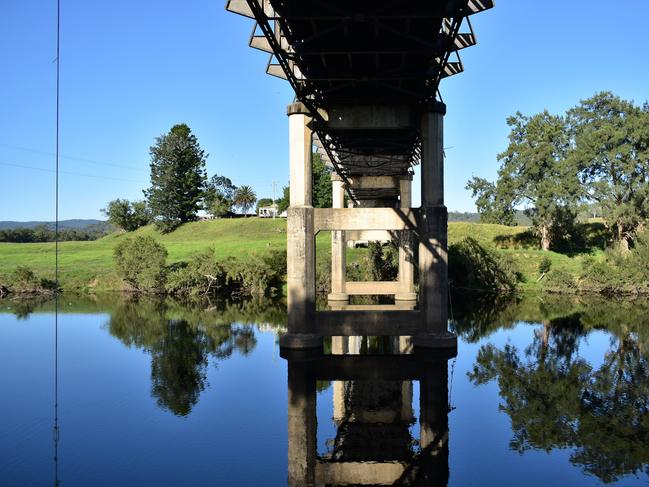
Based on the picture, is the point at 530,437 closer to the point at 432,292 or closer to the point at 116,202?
the point at 432,292

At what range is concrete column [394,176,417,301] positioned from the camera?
140 ft

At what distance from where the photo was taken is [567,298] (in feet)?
158

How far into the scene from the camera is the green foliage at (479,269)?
170 feet

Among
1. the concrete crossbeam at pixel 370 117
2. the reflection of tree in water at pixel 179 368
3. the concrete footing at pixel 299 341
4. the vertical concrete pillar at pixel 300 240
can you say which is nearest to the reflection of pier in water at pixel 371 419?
the concrete footing at pixel 299 341

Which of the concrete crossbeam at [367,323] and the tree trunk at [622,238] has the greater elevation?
the tree trunk at [622,238]

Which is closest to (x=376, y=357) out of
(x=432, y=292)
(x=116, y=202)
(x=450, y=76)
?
(x=432, y=292)

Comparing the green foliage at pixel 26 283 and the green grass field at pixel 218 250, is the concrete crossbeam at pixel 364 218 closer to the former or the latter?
the green grass field at pixel 218 250

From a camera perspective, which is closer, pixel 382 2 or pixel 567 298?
pixel 382 2

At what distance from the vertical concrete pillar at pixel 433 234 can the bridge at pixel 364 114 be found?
4cm

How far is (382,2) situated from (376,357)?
13.5m

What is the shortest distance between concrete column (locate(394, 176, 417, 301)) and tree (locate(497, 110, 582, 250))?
17739mm

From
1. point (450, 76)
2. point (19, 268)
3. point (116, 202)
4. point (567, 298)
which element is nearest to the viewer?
point (450, 76)

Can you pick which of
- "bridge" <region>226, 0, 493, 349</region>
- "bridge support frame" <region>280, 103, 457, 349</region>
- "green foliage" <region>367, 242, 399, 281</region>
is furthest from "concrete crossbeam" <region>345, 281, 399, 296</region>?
"bridge support frame" <region>280, 103, 457, 349</region>

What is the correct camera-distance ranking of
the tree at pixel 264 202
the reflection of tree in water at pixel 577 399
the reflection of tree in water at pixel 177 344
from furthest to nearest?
the tree at pixel 264 202 → the reflection of tree in water at pixel 177 344 → the reflection of tree in water at pixel 577 399
